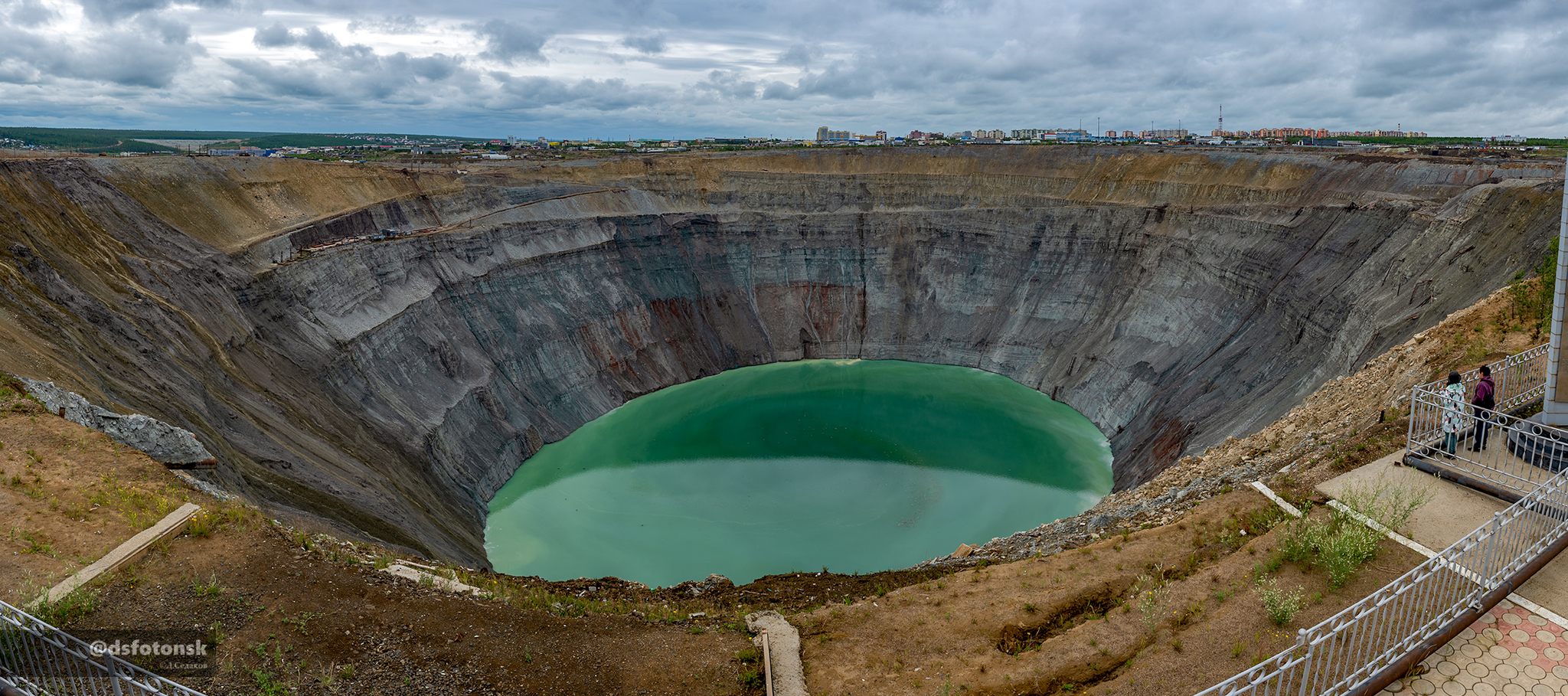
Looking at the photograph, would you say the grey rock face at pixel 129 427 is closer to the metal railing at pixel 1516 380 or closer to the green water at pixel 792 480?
the green water at pixel 792 480

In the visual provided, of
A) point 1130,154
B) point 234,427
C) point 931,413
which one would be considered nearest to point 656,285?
point 931,413

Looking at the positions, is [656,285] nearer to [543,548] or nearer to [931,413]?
[931,413]

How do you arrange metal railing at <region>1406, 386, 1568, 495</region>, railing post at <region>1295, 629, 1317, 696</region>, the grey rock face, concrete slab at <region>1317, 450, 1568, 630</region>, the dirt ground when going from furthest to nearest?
the grey rock face
metal railing at <region>1406, 386, 1568, 495</region>
the dirt ground
concrete slab at <region>1317, 450, 1568, 630</region>
railing post at <region>1295, 629, 1317, 696</region>

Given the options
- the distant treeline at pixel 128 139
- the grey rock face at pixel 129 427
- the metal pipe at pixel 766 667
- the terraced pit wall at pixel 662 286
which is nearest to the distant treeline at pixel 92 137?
the distant treeline at pixel 128 139

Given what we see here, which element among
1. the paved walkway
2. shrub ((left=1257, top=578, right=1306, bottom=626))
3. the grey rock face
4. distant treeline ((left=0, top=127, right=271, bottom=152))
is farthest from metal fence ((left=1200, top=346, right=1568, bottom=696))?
distant treeline ((left=0, top=127, right=271, bottom=152))

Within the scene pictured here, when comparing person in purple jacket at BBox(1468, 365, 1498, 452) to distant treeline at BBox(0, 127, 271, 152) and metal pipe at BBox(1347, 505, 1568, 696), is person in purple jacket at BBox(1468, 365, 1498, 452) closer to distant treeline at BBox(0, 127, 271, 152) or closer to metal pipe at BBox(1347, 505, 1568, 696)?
metal pipe at BBox(1347, 505, 1568, 696)

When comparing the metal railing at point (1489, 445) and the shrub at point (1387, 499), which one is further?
the metal railing at point (1489, 445)
